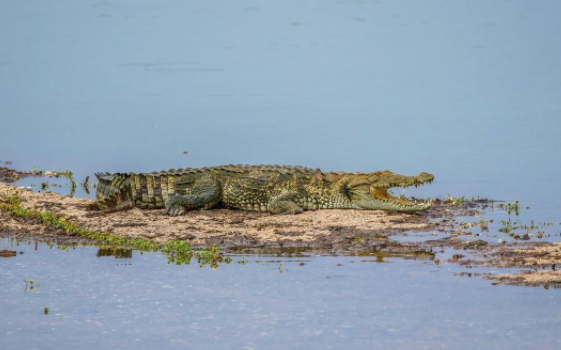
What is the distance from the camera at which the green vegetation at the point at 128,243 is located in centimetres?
1238

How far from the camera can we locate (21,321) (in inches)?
401

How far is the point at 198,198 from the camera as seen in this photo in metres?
15.6

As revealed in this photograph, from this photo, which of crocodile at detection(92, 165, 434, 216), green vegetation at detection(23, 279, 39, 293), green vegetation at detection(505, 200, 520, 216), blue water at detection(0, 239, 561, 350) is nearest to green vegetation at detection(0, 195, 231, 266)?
green vegetation at detection(23, 279, 39, 293)

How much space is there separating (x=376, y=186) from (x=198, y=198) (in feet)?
7.97

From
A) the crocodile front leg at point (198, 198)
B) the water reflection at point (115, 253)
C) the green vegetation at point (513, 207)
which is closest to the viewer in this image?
the water reflection at point (115, 253)

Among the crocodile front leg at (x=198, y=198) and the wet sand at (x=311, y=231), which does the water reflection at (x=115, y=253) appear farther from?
the crocodile front leg at (x=198, y=198)

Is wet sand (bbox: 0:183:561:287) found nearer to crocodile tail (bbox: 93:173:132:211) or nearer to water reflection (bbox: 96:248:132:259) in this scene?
crocodile tail (bbox: 93:173:132:211)

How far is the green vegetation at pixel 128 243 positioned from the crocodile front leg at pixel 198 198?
1.76 m

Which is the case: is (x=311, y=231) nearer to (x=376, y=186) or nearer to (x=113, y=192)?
(x=376, y=186)

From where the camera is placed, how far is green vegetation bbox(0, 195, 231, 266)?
12.4 metres

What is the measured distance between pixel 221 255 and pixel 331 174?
3.99 m

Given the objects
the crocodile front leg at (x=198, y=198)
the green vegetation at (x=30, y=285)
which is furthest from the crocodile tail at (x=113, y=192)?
the green vegetation at (x=30, y=285)

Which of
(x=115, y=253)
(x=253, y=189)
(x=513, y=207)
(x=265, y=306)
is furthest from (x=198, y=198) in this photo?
(x=265, y=306)

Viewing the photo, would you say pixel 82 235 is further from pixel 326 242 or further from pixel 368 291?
pixel 368 291
